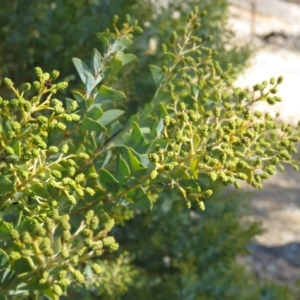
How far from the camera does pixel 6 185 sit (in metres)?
1.16

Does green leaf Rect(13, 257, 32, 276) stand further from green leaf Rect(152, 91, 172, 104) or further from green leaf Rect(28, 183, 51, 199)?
green leaf Rect(152, 91, 172, 104)

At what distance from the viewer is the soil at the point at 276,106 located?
6332 mm

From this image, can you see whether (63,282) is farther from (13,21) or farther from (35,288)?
(13,21)

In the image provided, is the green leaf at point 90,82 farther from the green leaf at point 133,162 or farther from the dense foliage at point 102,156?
the green leaf at point 133,162

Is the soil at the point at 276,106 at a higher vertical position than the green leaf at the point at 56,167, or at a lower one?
higher

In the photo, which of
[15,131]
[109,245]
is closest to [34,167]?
[15,131]

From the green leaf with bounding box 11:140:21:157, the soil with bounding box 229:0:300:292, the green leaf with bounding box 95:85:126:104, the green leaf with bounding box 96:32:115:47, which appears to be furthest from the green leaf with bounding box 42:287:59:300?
the soil with bounding box 229:0:300:292

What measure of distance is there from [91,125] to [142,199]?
0.18 m

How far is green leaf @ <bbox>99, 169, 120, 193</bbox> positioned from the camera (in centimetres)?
135

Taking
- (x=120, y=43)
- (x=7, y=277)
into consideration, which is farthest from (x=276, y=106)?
(x=7, y=277)

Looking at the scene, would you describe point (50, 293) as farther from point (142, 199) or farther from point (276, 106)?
point (276, 106)

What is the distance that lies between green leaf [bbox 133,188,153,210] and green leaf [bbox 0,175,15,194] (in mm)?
256

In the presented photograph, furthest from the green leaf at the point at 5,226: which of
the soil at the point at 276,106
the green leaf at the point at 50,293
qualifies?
the soil at the point at 276,106

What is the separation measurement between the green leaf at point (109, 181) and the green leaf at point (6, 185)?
0.78 ft
